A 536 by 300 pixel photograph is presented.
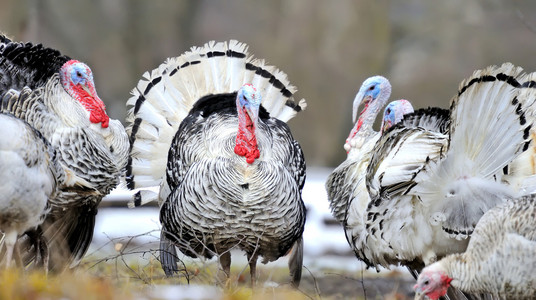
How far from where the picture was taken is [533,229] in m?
3.95

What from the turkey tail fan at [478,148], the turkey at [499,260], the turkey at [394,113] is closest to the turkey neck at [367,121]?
the turkey at [394,113]

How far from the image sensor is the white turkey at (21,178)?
14.5 feet

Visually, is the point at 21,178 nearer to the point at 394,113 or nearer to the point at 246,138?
the point at 246,138

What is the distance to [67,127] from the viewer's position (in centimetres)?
574

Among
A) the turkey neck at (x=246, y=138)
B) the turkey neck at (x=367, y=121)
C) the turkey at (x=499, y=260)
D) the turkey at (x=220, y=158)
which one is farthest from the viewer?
the turkey neck at (x=367, y=121)

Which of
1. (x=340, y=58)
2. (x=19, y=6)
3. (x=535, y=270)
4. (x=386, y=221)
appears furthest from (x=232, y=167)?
(x=340, y=58)

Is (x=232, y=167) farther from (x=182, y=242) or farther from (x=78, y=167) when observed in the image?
(x=78, y=167)

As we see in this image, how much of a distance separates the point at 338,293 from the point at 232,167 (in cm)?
190

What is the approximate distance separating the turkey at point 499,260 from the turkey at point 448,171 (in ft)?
0.99

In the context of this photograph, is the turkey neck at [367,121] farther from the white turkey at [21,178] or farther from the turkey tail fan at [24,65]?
the white turkey at [21,178]

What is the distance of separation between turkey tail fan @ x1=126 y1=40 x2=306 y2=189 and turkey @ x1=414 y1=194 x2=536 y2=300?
7.15 ft

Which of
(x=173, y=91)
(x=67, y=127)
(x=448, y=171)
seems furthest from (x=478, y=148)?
(x=67, y=127)

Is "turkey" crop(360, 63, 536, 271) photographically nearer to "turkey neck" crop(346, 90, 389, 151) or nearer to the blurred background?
"turkey neck" crop(346, 90, 389, 151)

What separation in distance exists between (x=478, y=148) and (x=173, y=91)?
8.37ft
